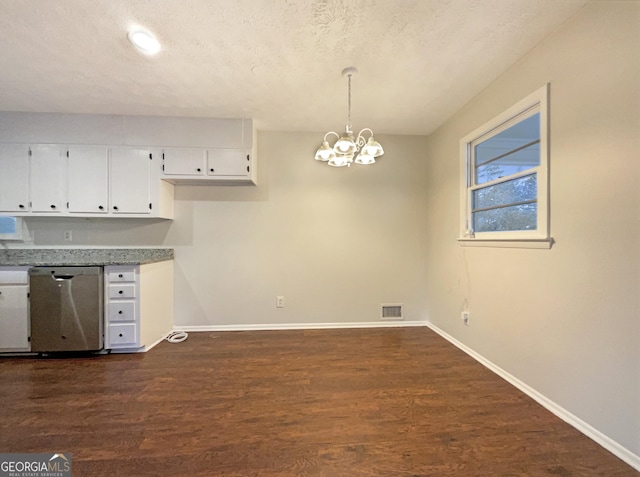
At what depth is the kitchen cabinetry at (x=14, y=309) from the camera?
240 centimetres

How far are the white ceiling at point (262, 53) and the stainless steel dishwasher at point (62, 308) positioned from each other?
5.39ft

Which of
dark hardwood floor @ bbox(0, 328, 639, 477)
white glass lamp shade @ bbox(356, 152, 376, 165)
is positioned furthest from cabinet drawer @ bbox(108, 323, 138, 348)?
white glass lamp shade @ bbox(356, 152, 376, 165)

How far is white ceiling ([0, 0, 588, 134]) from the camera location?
1.48 m

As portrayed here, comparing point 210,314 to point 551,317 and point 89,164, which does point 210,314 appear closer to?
point 89,164

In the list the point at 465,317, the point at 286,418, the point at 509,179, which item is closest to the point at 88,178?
the point at 286,418

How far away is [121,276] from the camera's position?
8.19 ft

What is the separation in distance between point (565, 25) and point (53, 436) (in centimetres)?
381

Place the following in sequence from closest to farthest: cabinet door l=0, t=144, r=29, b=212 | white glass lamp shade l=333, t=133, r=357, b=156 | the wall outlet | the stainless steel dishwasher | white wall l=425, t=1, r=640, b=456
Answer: white wall l=425, t=1, r=640, b=456 → white glass lamp shade l=333, t=133, r=357, b=156 → the stainless steel dishwasher → the wall outlet → cabinet door l=0, t=144, r=29, b=212

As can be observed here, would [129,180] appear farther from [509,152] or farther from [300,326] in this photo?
[509,152]

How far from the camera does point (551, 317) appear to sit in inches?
65.8

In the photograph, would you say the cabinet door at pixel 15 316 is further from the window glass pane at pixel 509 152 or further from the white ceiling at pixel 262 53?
the window glass pane at pixel 509 152

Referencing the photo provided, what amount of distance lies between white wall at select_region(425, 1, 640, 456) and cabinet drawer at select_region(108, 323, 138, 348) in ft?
10.8

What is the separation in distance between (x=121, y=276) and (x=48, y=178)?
1.34 m

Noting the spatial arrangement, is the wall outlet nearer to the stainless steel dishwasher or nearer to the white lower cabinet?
the white lower cabinet
